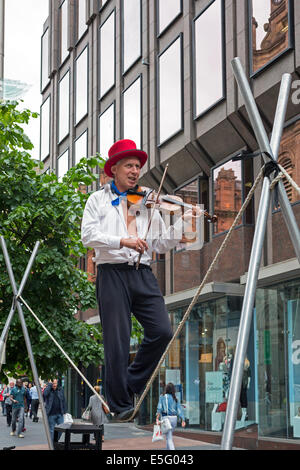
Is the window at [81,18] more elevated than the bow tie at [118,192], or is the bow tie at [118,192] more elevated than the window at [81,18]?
the window at [81,18]

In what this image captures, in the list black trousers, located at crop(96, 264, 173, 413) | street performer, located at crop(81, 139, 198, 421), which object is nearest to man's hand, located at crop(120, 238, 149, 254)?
street performer, located at crop(81, 139, 198, 421)

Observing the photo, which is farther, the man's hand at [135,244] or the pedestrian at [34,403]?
the pedestrian at [34,403]

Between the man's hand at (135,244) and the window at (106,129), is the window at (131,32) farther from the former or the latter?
the man's hand at (135,244)

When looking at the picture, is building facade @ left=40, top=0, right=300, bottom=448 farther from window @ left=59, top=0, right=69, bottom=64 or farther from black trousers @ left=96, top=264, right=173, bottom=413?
black trousers @ left=96, top=264, right=173, bottom=413

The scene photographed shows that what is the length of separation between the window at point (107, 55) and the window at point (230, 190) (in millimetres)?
8836

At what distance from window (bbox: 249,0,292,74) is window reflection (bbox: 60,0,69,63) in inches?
658

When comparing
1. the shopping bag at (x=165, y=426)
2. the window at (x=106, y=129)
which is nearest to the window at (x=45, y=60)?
the window at (x=106, y=129)

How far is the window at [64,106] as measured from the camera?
32375 mm

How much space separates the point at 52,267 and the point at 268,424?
816 cm

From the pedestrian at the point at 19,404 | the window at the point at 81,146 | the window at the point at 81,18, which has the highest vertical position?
the window at the point at 81,18

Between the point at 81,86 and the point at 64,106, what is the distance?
2546 mm

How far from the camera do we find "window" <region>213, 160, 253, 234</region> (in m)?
18.8

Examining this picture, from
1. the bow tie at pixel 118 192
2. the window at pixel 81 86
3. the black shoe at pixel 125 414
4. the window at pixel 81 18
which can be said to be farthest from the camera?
the window at pixel 81 18
